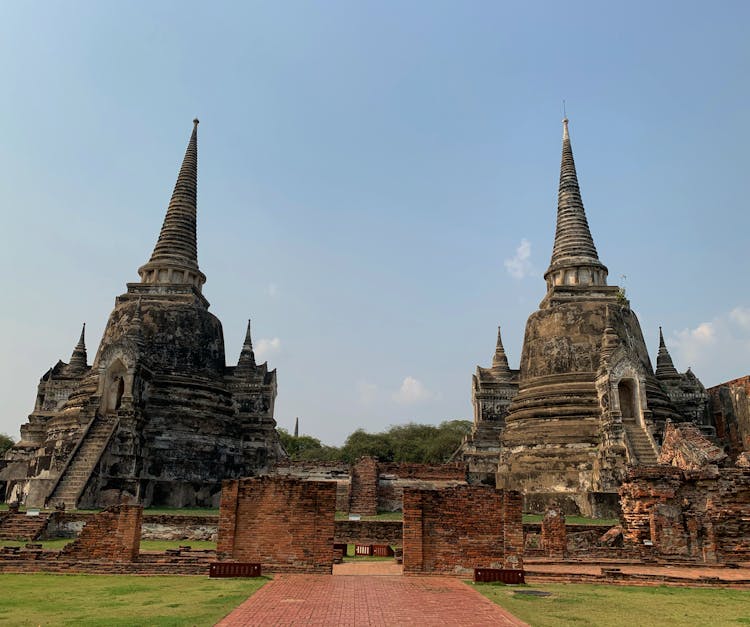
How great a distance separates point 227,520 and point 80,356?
1226 inches

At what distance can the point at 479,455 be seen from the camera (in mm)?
35562

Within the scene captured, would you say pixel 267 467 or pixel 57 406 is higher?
pixel 57 406

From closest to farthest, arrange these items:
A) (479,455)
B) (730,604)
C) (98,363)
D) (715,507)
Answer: (730,604) < (715,507) < (98,363) < (479,455)

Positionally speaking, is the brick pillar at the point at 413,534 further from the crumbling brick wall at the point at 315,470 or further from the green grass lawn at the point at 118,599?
the crumbling brick wall at the point at 315,470

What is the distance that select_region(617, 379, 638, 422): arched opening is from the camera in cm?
2678

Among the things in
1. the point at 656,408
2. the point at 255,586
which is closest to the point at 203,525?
the point at 255,586

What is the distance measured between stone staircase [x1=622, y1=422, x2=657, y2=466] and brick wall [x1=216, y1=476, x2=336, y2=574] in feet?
48.3

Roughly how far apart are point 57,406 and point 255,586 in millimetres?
31731

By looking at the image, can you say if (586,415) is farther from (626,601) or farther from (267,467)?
(626,601)

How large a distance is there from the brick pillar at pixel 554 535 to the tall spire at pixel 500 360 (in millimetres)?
24994

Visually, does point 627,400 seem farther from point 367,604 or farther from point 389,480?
point 367,604

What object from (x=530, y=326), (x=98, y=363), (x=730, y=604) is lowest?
(x=730, y=604)

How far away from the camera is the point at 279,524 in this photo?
508 inches

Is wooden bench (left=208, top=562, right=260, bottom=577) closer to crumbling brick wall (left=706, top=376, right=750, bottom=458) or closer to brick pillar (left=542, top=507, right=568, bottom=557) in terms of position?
brick pillar (left=542, top=507, right=568, bottom=557)
